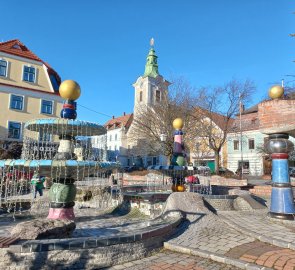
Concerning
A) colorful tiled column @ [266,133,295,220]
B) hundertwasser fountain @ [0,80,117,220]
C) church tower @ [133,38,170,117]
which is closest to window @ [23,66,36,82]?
hundertwasser fountain @ [0,80,117,220]

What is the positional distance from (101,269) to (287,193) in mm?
5476

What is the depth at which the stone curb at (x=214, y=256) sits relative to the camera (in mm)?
4234

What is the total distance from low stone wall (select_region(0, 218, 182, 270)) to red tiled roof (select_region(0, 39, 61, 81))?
26.1m

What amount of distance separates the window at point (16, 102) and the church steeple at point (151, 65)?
1218 inches

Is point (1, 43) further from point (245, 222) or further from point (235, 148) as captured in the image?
point (235, 148)

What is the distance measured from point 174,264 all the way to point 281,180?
179 inches

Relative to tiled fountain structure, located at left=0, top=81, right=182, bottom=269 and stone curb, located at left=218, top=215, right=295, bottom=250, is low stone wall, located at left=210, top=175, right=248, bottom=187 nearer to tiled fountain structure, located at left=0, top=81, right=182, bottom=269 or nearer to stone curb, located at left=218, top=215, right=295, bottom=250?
stone curb, located at left=218, top=215, right=295, bottom=250

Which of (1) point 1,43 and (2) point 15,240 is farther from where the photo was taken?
(1) point 1,43

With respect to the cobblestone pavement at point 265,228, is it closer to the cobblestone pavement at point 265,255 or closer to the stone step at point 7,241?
the cobblestone pavement at point 265,255

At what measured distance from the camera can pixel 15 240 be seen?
13.6 ft

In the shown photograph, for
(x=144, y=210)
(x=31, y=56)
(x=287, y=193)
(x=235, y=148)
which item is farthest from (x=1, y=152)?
(x=235, y=148)

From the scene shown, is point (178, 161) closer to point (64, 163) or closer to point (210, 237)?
point (210, 237)

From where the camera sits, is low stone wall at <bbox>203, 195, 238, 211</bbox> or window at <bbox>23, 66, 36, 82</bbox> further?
window at <bbox>23, 66, 36, 82</bbox>

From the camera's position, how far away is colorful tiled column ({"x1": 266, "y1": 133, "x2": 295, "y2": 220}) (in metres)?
7.34
